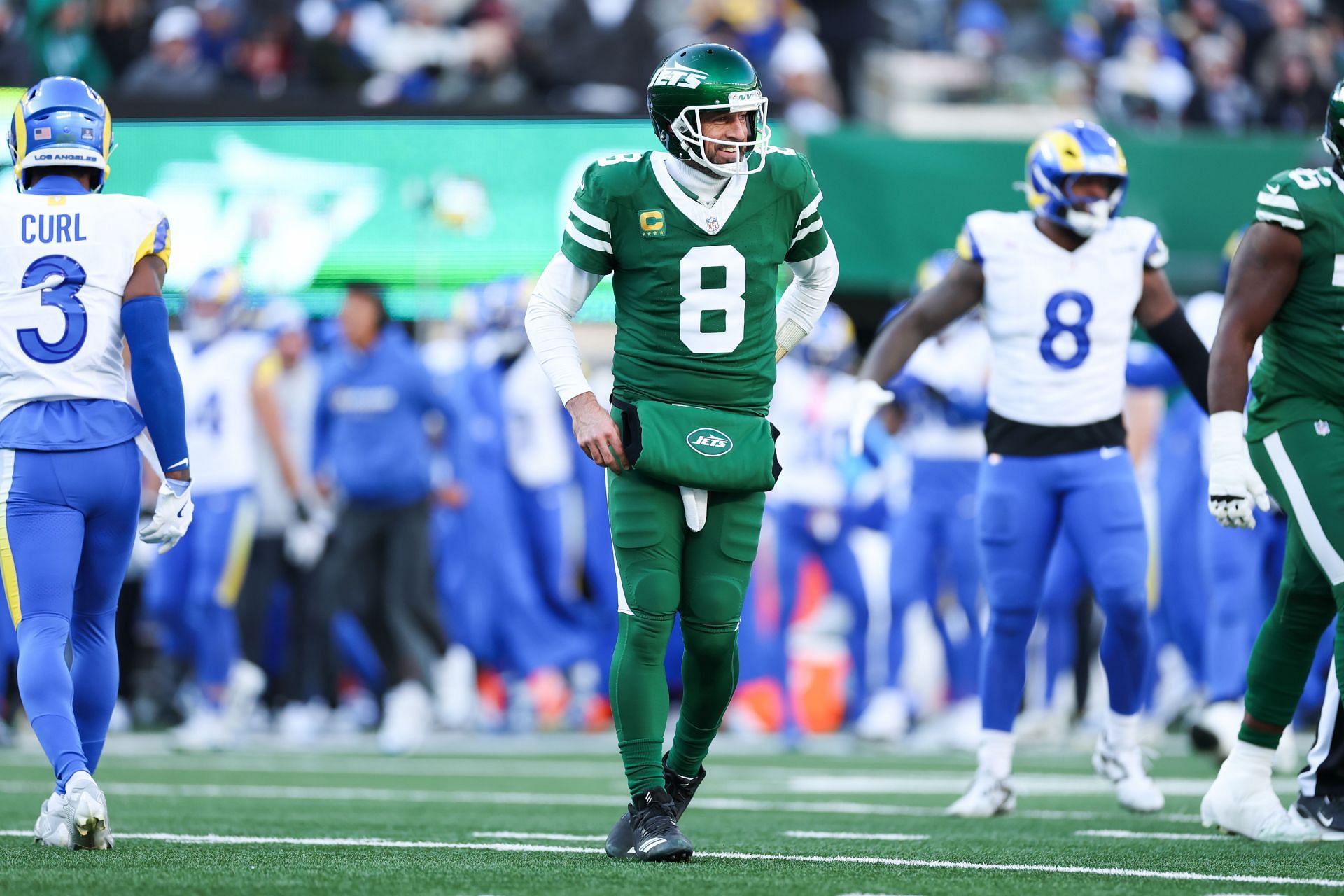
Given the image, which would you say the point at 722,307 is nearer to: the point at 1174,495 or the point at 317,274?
the point at 1174,495

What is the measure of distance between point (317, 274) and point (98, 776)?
5.34 m

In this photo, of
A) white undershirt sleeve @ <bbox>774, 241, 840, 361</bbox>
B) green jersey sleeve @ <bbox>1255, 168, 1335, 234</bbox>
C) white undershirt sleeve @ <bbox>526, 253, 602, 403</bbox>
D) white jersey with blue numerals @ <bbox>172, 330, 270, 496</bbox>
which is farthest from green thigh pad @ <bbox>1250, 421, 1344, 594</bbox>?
white jersey with blue numerals @ <bbox>172, 330, 270, 496</bbox>

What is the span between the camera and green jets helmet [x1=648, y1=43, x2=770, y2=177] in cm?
552

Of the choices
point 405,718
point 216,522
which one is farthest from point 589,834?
point 216,522

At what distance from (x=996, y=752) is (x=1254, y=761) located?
1.29 meters

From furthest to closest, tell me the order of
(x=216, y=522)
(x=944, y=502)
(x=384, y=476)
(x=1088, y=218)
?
(x=944, y=502) < (x=216, y=522) < (x=384, y=476) < (x=1088, y=218)

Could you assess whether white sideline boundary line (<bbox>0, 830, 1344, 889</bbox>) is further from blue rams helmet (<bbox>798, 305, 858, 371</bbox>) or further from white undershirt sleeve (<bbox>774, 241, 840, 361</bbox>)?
blue rams helmet (<bbox>798, 305, 858, 371</bbox>)

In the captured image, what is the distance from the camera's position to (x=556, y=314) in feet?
18.8

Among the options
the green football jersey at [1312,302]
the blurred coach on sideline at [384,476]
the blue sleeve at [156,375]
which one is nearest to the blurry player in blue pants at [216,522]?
the blurred coach on sideline at [384,476]

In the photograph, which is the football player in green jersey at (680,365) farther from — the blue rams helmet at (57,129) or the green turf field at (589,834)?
the blue rams helmet at (57,129)

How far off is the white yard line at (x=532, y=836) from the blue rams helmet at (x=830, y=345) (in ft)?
22.5

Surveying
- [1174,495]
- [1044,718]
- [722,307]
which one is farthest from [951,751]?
[722,307]

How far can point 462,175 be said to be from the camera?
45.5 feet

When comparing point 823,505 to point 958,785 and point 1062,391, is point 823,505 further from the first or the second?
point 1062,391
